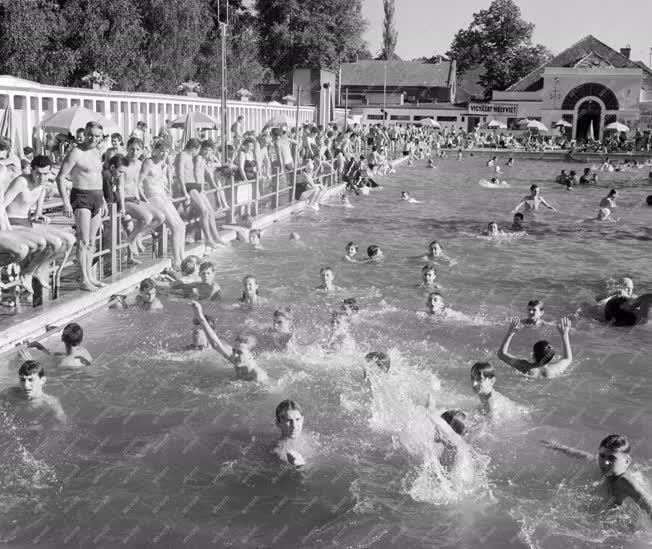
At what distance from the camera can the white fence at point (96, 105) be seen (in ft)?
52.0

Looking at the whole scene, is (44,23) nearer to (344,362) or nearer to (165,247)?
(165,247)

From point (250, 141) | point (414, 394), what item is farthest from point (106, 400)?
point (250, 141)

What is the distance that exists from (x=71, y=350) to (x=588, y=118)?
63688 mm

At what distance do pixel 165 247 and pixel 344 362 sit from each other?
4.80 meters

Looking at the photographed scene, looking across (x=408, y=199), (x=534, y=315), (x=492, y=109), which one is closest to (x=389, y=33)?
(x=492, y=109)

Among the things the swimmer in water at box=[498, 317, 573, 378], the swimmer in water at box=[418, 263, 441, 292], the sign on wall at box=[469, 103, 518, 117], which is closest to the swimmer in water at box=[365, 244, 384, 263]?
the swimmer in water at box=[418, 263, 441, 292]

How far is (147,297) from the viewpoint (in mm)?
10125

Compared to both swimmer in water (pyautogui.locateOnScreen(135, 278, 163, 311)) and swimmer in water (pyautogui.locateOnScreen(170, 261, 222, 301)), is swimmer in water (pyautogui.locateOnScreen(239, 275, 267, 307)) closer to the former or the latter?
swimmer in water (pyautogui.locateOnScreen(170, 261, 222, 301))

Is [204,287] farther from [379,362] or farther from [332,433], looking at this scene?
[332,433]

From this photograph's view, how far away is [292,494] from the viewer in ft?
19.1

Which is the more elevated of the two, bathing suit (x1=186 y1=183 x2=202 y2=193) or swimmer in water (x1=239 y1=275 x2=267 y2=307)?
bathing suit (x1=186 y1=183 x2=202 y2=193)

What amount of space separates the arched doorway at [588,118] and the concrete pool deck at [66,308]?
2348 inches

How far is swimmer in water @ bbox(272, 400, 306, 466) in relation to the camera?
6.18 m

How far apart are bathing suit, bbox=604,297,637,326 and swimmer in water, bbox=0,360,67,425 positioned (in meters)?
7.28
